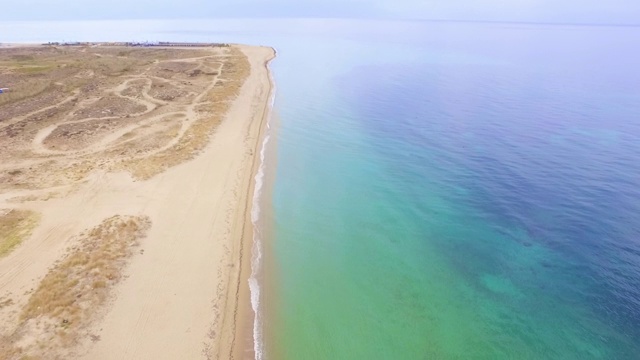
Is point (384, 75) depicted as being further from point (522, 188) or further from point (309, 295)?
point (309, 295)

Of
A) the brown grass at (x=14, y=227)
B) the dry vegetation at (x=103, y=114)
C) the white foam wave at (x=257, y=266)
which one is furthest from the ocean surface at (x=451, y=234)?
the brown grass at (x=14, y=227)

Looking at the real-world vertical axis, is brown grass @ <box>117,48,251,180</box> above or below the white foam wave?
above

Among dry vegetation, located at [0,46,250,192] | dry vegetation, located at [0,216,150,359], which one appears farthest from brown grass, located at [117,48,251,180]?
dry vegetation, located at [0,216,150,359]

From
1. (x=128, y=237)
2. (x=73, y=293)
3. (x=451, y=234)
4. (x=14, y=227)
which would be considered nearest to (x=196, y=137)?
(x=128, y=237)

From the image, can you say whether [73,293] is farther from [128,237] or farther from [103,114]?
[103,114]

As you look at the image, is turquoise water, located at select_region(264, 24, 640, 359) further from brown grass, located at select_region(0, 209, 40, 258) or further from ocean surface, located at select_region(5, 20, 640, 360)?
brown grass, located at select_region(0, 209, 40, 258)
